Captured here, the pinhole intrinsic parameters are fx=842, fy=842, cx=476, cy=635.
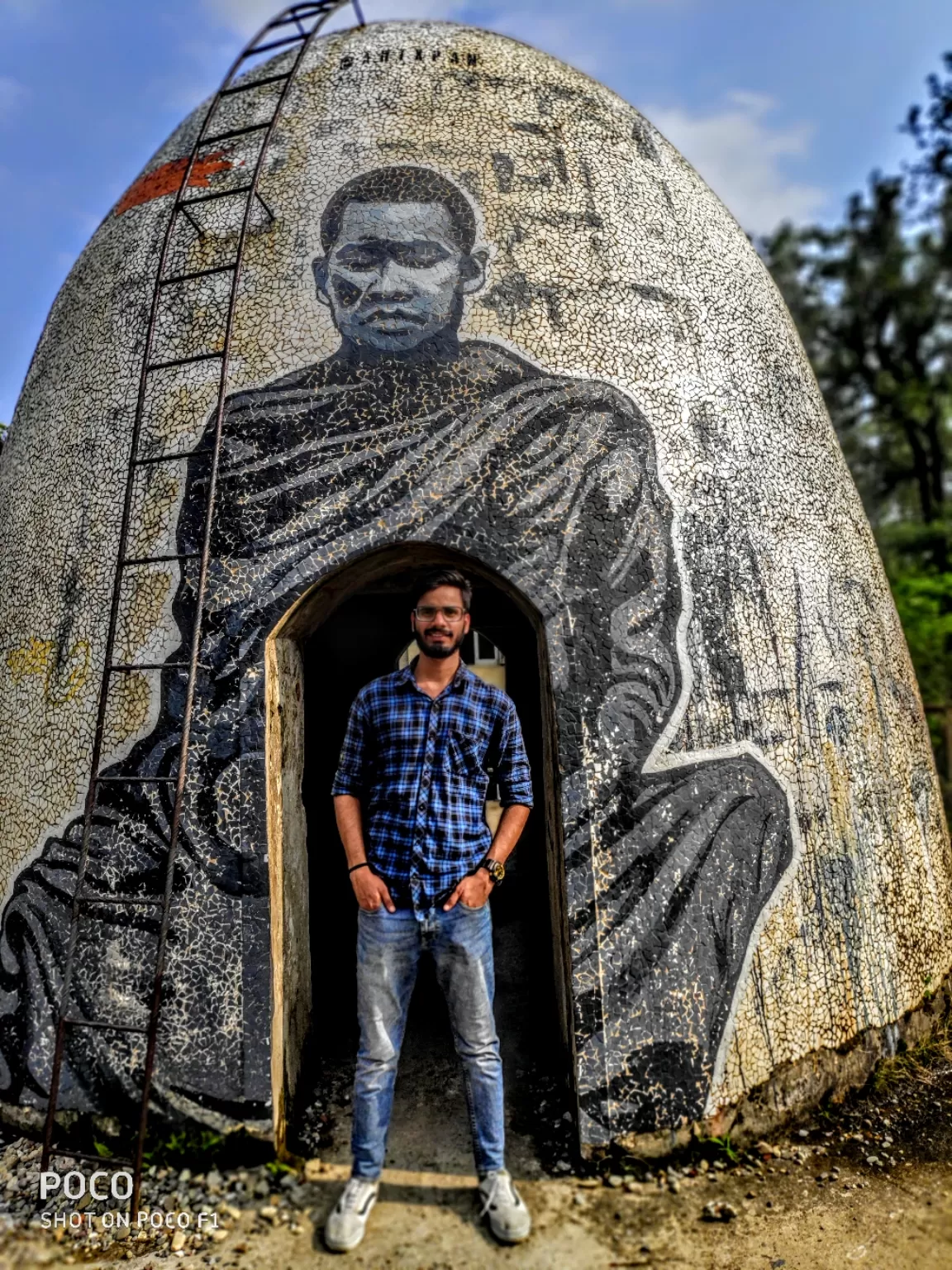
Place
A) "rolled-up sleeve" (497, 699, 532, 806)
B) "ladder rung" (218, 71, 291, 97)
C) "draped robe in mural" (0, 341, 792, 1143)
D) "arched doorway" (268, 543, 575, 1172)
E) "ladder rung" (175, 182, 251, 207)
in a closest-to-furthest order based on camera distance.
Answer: "rolled-up sleeve" (497, 699, 532, 806), "draped robe in mural" (0, 341, 792, 1143), "arched doorway" (268, 543, 575, 1172), "ladder rung" (175, 182, 251, 207), "ladder rung" (218, 71, 291, 97)

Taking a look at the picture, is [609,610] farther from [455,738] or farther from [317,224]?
[317,224]

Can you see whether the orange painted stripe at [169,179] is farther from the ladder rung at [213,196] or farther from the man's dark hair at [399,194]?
the man's dark hair at [399,194]

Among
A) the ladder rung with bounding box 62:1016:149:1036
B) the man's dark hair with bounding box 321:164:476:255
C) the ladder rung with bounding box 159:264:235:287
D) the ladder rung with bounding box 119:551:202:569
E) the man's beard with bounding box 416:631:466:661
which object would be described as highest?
the man's dark hair with bounding box 321:164:476:255

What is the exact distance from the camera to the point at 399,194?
4.05 meters

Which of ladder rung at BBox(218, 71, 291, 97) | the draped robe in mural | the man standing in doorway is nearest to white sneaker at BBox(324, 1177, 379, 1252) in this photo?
the man standing in doorway

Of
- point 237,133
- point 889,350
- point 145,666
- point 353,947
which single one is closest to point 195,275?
point 237,133

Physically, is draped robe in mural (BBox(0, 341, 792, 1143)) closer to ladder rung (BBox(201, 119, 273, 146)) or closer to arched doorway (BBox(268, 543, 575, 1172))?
arched doorway (BBox(268, 543, 575, 1172))

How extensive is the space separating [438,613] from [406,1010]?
4.59 ft

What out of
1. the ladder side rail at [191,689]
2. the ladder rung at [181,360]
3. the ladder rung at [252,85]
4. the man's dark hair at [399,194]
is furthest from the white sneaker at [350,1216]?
the ladder rung at [252,85]

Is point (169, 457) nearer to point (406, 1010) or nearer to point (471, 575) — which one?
point (471, 575)

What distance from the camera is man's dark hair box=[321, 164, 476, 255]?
4.01m

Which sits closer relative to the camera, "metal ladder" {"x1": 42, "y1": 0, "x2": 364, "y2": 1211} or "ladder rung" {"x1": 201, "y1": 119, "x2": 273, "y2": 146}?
"metal ladder" {"x1": 42, "y1": 0, "x2": 364, "y2": 1211}

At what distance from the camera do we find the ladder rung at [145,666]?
3.52 m

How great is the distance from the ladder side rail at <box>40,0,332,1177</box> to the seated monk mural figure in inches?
4.0
